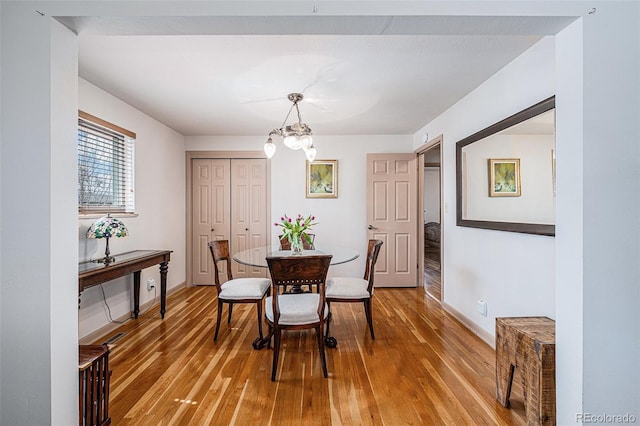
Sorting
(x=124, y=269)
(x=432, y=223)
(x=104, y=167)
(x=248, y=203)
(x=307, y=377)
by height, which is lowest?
(x=307, y=377)

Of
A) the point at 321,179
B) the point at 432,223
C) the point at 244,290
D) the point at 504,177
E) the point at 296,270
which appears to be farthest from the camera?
the point at 432,223

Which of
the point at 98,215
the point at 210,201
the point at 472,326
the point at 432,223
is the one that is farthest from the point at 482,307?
the point at 432,223

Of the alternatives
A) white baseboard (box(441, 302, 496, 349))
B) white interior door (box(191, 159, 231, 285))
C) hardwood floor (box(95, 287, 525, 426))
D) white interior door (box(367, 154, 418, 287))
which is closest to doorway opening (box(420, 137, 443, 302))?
white interior door (box(367, 154, 418, 287))

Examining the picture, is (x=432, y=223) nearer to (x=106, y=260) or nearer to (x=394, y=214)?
(x=394, y=214)

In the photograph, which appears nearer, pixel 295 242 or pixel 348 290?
pixel 348 290

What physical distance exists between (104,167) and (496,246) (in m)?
3.76

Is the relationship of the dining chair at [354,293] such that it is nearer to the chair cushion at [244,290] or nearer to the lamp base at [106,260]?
the chair cushion at [244,290]

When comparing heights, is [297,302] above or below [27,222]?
below

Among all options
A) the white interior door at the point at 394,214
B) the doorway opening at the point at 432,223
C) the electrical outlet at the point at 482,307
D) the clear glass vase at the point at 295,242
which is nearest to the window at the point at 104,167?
the clear glass vase at the point at 295,242

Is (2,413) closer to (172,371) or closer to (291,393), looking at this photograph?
(172,371)

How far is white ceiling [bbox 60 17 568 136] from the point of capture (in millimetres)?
1233

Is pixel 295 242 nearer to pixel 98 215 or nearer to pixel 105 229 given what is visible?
pixel 105 229

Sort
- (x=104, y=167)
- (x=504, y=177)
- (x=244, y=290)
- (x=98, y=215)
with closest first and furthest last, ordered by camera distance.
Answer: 1. (x=504, y=177)
2. (x=244, y=290)
3. (x=98, y=215)
4. (x=104, y=167)

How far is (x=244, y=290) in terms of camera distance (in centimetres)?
258
